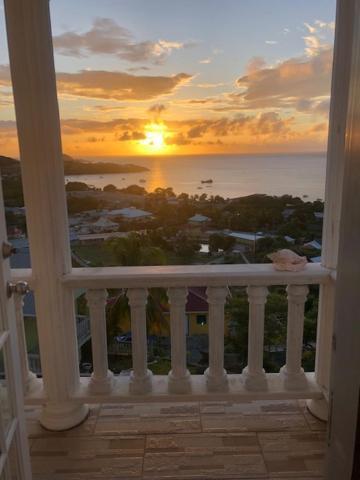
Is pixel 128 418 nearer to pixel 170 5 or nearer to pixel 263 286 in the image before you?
pixel 263 286

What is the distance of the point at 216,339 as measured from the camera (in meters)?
2.02

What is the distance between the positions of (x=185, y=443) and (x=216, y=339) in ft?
1.69

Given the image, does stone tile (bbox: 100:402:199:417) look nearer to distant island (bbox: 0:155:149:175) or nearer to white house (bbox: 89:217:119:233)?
white house (bbox: 89:217:119:233)

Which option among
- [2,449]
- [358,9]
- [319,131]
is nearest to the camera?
[358,9]

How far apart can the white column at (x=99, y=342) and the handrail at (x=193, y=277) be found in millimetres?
88

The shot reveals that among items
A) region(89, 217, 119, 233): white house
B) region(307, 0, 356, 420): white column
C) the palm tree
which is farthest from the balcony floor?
region(89, 217, 119, 233): white house

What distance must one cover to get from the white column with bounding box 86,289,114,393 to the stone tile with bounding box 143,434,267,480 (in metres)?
0.36

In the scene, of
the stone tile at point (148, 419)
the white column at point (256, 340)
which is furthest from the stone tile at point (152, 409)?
the white column at point (256, 340)

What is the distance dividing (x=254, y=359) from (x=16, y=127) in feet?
5.25

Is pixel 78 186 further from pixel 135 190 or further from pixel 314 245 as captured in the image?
pixel 314 245

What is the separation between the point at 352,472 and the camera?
0.77 metres

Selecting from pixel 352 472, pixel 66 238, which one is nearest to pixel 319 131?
pixel 66 238

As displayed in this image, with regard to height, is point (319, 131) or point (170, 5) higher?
point (170, 5)

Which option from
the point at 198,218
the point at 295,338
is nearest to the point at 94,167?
the point at 198,218
